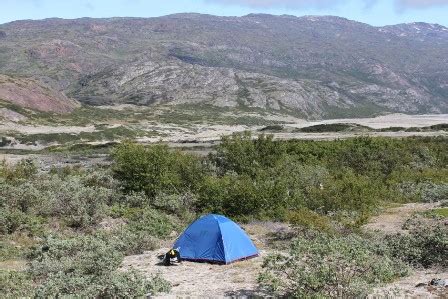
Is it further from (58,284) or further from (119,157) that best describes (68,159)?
(58,284)

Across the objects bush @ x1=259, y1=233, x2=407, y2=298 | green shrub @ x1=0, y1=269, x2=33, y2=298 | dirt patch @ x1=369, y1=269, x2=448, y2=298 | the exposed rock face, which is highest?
the exposed rock face

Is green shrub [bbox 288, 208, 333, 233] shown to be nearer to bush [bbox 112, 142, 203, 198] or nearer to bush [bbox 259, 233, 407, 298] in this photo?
bush [bbox 259, 233, 407, 298]

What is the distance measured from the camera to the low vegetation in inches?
493

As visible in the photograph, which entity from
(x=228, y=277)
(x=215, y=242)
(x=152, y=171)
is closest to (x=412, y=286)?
(x=228, y=277)

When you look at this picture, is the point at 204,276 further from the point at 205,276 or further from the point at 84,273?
the point at 84,273

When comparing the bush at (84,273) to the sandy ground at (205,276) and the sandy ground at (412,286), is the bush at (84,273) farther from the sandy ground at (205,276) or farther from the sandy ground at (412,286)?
the sandy ground at (412,286)

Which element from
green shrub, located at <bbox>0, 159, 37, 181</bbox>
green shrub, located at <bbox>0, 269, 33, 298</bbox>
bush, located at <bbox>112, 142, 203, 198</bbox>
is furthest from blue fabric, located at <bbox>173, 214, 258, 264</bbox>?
green shrub, located at <bbox>0, 159, 37, 181</bbox>

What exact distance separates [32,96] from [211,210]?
459 ft

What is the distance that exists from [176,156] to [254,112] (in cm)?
17090

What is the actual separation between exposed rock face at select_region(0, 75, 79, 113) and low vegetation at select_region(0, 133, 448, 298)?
119306 mm

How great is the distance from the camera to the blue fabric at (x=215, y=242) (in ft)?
56.0

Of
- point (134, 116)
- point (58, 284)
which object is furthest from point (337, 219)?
point (134, 116)

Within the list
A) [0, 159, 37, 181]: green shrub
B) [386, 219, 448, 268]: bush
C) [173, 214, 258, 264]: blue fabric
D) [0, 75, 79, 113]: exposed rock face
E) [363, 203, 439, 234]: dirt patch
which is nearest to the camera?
[386, 219, 448, 268]: bush

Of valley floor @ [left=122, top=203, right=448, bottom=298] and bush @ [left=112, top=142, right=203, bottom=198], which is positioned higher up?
bush @ [left=112, top=142, right=203, bottom=198]
